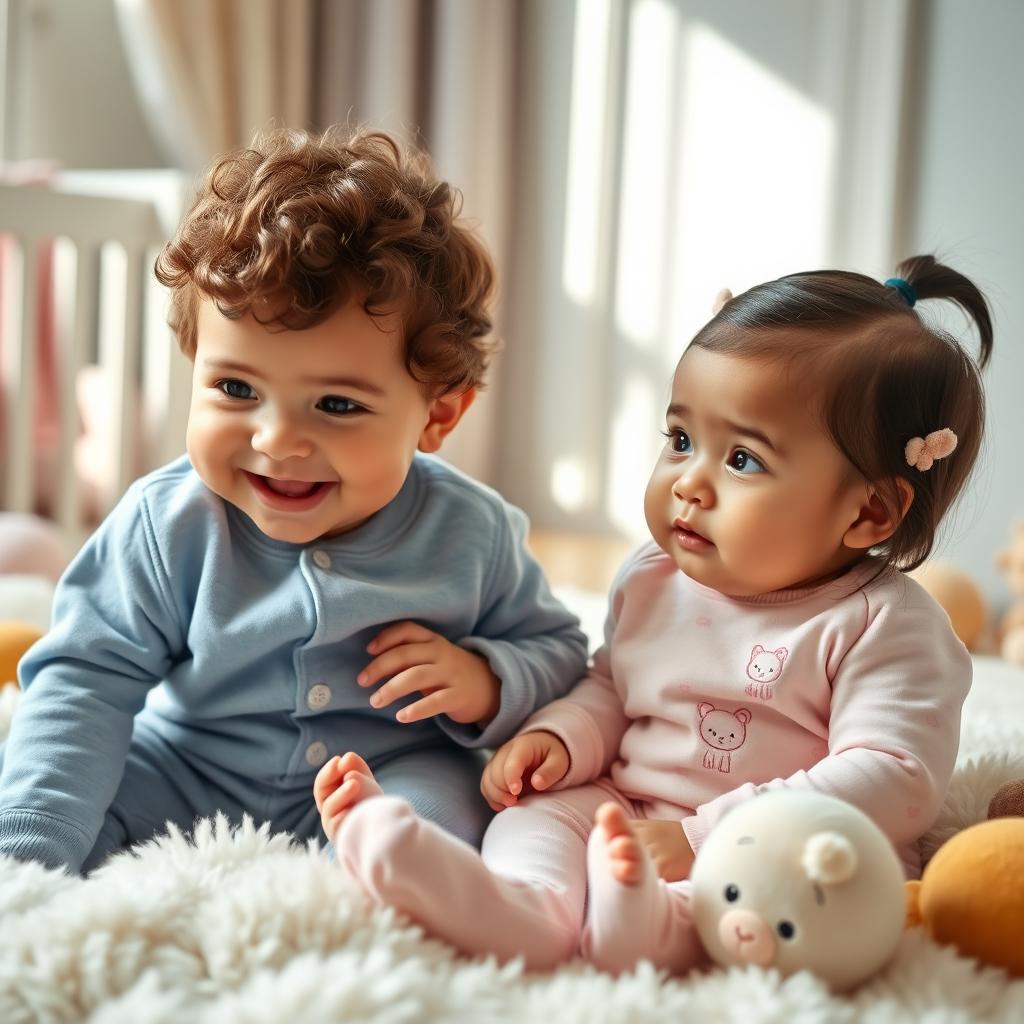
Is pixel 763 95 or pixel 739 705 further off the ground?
pixel 763 95

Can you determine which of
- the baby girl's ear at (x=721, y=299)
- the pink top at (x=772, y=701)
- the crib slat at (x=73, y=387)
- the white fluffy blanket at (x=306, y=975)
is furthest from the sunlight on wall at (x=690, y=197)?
the white fluffy blanket at (x=306, y=975)

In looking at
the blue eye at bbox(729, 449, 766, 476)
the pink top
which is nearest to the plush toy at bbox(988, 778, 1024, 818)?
the pink top

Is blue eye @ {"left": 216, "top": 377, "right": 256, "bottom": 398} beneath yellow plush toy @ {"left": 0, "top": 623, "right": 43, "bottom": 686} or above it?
above

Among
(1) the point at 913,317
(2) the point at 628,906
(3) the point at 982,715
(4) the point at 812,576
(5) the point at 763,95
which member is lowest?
(3) the point at 982,715

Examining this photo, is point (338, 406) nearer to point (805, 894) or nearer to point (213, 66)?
point (805, 894)

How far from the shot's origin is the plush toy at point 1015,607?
2080 millimetres

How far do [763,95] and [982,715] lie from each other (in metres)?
1.90

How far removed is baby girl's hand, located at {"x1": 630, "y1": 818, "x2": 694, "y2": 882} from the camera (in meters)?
0.89

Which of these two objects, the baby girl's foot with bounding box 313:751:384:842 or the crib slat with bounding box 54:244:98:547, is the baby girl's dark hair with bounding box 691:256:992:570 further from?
the crib slat with bounding box 54:244:98:547

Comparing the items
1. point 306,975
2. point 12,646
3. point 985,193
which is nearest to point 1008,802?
point 306,975

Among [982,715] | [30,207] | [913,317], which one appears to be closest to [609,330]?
[30,207]

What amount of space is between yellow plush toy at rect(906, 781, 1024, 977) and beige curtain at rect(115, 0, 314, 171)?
245cm

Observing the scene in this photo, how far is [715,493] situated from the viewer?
0.95 m

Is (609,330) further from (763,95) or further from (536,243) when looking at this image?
(763,95)
